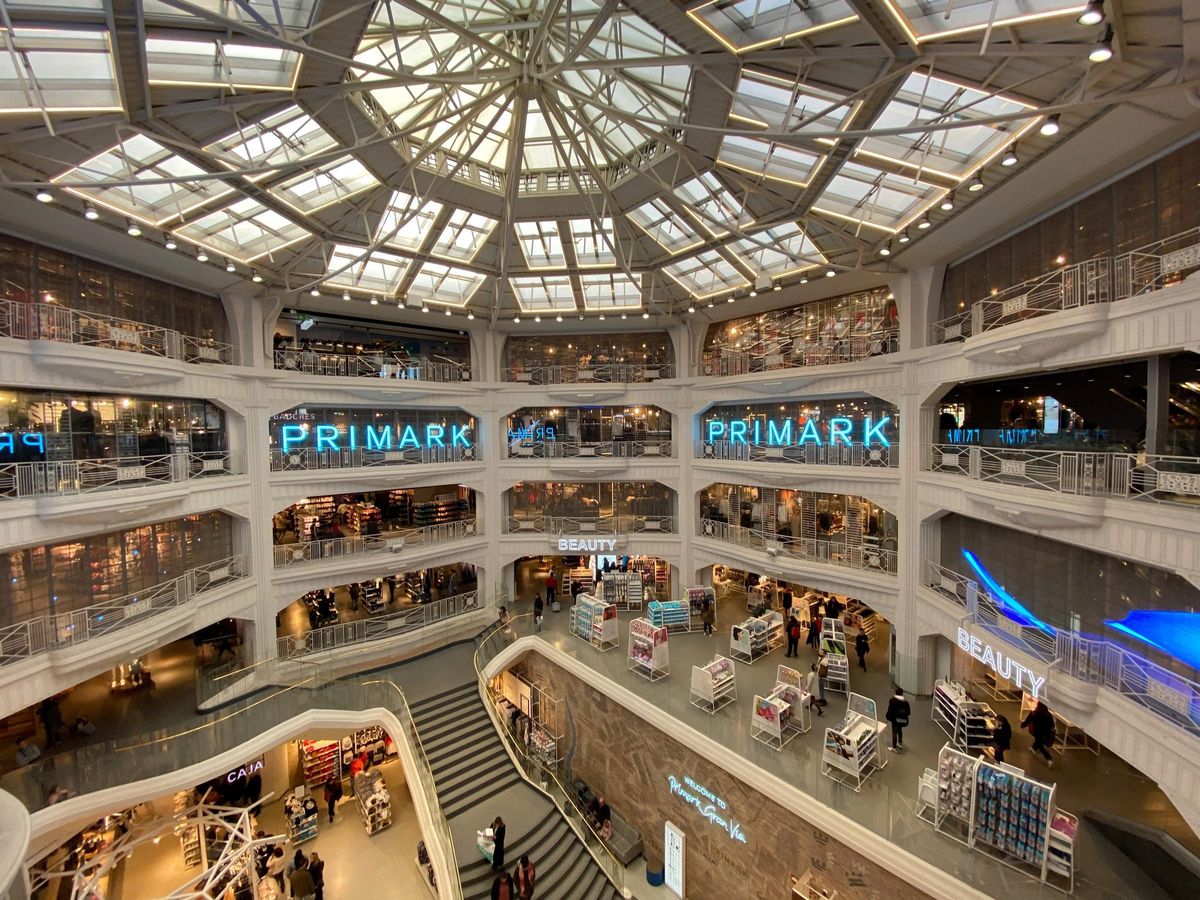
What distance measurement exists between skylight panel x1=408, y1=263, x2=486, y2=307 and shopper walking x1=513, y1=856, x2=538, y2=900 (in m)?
18.6

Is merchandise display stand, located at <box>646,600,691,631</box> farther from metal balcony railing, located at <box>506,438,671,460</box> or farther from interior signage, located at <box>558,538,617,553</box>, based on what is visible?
metal balcony railing, located at <box>506,438,671,460</box>

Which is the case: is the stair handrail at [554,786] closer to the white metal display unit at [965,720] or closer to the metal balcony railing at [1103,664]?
the white metal display unit at [965,720]

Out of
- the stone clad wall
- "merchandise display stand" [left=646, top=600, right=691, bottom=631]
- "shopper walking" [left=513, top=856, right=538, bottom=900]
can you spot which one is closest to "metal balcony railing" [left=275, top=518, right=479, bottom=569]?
the stone clad wall

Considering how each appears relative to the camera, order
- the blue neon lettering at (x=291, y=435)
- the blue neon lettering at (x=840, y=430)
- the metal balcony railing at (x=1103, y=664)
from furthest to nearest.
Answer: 1. the blue neon lettering at (x=291, y=435)
2. the blue neon lettering at (x=840, y=430)
3. the metal balcony railing at (x=1103, y=664)

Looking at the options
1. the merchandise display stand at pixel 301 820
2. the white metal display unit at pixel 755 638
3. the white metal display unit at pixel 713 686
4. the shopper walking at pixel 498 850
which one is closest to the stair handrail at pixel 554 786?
the shopper walking at pixel 498 850

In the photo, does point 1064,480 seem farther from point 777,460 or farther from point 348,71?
point 348,71

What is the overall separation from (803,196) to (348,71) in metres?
11.4

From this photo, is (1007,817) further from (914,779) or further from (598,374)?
(598,374)

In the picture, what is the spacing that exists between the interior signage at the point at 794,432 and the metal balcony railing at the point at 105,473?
1934 centimetres

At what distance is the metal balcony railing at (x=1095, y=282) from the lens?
958 cm

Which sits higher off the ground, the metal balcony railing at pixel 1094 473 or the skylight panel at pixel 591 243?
the skylight panel at pixel 591 243

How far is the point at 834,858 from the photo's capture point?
11.2 meters

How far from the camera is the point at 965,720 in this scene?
13062 mm

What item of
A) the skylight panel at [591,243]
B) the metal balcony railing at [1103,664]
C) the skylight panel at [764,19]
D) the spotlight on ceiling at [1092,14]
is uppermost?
the skylight panel at [764,19]
